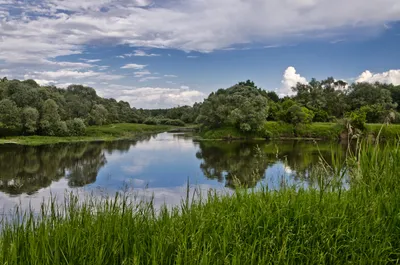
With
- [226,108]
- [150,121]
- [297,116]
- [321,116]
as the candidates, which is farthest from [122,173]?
[150,121]

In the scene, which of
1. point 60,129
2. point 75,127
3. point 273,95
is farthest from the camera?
point 273,95

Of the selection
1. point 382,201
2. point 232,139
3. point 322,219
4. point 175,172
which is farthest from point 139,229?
point 232,139

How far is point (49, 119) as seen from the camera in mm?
56719

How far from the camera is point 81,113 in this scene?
74.6 meters

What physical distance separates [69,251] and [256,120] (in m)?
57.6

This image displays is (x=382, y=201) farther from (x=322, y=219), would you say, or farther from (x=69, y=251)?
(x=69, y=251)

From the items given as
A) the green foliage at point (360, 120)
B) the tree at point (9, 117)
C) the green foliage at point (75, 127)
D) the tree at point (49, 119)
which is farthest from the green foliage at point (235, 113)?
the tree at point (9, 117)

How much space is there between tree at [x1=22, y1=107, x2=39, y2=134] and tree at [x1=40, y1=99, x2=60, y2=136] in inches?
57.0

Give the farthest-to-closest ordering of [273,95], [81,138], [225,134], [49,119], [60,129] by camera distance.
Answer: [273,95]
[225,134]
[81,138]
[60,129]
[49,119]

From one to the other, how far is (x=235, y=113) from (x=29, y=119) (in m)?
33.5

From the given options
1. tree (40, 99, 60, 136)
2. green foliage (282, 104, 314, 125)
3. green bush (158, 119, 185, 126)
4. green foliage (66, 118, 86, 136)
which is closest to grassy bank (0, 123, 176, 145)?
green foliage (66, 118, 86, 136)

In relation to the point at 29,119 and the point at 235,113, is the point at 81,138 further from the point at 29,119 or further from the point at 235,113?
the point at 235,113

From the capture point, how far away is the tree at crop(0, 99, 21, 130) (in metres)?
51.7

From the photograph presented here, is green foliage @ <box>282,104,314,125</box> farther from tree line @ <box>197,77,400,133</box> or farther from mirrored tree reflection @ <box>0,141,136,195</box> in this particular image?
mirrored tree reflection @ <box>0,141,136,195</box>
